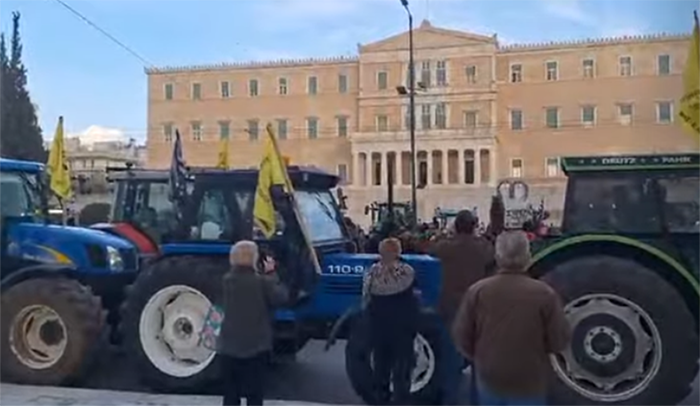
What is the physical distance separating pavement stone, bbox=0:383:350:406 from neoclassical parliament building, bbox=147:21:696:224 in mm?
63777

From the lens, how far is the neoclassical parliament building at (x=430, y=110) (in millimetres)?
75250

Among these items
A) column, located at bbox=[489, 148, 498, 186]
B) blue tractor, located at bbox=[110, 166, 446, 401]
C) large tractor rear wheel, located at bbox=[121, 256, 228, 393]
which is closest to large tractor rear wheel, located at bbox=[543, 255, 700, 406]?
blue tractor, located at bbox=[110, 166, 446, 401]

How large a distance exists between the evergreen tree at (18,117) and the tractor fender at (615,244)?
4401 centimetres

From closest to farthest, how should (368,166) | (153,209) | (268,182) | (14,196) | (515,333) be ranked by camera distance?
1. (515,333)
2. (268,182)
3. (14,196)
4. (153,209)
5. (368,166)

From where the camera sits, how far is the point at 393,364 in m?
Answer: 7.91

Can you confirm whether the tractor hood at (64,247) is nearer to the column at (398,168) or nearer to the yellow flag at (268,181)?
the yellow flag at (268,181)

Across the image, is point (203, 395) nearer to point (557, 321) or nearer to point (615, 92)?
point (557, 321)

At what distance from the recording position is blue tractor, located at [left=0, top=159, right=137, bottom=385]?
32.1 ft

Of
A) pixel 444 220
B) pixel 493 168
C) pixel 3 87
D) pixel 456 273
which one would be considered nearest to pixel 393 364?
pixel 456 273

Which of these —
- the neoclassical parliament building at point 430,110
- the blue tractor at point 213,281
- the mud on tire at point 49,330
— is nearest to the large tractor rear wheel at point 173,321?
the blue tractor at point 213,281

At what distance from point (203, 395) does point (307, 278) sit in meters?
1.52

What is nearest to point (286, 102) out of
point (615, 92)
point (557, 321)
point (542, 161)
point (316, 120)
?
point (316, 120)

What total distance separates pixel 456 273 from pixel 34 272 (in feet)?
15.1

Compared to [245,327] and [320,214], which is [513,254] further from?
[320,214]
